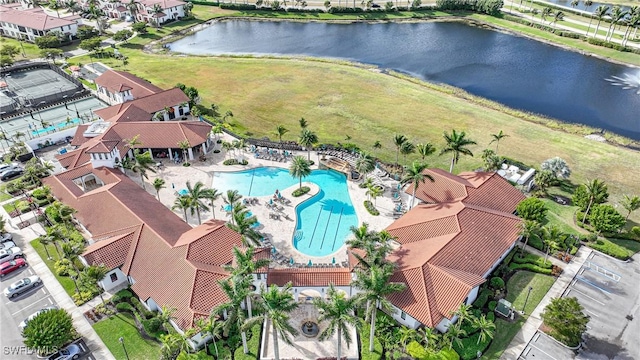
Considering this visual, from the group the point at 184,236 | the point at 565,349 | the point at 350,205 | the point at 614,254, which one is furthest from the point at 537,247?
the point at 184,236

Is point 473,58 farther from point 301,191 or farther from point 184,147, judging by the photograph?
point 184,147

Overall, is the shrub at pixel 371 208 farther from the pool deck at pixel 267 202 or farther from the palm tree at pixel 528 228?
the palm tree at pixel 528 228

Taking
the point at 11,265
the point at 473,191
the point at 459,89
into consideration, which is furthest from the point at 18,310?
the point at 459,89

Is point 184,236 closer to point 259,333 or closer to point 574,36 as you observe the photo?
point 259,333

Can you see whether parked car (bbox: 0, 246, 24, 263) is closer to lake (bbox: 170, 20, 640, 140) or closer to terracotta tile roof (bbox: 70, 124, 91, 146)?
terracotta tile roof (bbox: 70, 124, 91, 146)

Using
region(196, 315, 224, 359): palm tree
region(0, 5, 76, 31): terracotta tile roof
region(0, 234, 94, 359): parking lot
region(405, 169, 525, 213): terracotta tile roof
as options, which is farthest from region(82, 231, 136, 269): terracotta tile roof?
region(0, 5, 76, 31): terracotta tile roof

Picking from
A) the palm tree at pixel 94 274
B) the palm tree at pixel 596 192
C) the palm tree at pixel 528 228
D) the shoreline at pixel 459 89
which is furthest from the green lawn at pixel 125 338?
the shoreline at pixel 459 89
